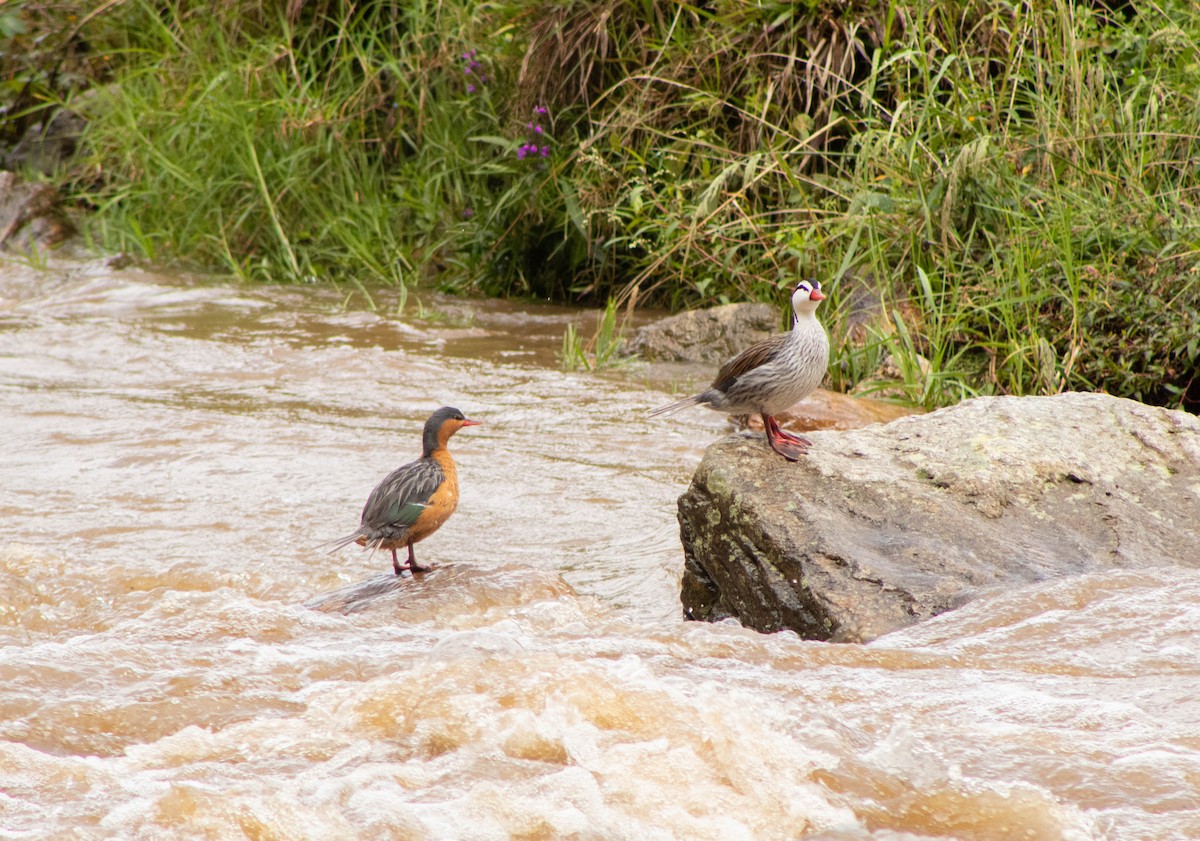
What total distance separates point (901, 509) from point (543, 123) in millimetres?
6549

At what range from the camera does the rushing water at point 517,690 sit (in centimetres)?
287

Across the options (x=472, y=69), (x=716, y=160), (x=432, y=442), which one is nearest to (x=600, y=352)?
(x=716, y=160)

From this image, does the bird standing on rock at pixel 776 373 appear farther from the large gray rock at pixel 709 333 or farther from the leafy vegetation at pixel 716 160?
the large gray rock at pixel 709 333

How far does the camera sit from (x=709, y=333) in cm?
845

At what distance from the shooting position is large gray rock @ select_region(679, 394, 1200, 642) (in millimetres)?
4039

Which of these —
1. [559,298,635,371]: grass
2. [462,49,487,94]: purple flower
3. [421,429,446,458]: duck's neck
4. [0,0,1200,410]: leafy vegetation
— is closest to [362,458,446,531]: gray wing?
[421,429,446,458]: duck's neck

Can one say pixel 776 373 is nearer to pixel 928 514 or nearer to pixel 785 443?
pixel 785 443

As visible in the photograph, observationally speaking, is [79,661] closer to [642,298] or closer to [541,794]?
[541,794]

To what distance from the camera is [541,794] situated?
2.93 m

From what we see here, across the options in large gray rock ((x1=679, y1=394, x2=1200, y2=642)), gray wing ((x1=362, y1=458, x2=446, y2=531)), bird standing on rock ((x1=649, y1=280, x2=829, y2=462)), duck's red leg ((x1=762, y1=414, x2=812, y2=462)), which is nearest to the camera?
large gray rock ((x1=679, y1=394, x2=1200, y2=642))

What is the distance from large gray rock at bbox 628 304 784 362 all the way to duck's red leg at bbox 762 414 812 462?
3.63 metres

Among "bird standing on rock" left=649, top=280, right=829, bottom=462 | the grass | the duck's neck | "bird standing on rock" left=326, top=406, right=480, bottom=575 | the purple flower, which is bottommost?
the grass

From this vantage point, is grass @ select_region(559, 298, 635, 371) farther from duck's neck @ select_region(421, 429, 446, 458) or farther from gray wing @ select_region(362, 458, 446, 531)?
gray wing @ select_region(362, 458, 446, 531)

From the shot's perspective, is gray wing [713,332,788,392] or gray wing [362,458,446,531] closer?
gray wing [362,458,446,531]
